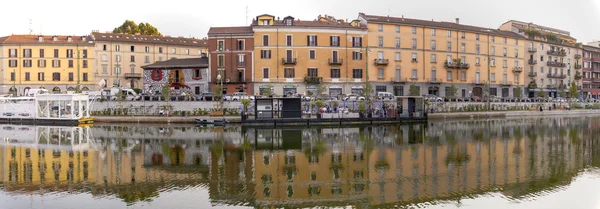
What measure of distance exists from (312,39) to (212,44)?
14454mm

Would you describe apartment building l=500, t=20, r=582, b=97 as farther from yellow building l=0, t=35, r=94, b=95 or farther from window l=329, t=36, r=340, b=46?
yellow building l=0, t=35, r=94, b=95

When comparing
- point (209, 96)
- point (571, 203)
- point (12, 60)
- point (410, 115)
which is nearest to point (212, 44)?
point (209, 96)

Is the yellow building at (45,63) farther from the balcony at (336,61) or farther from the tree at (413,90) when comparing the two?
the tree at (413,90)

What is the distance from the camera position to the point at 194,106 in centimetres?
6044

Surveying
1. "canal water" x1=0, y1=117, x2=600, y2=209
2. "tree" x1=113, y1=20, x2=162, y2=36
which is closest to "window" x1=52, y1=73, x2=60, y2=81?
"tree" x1=113, y1=20, x2=162, y2=36

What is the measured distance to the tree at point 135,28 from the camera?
96.6 meters

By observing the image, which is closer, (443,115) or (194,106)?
(194,106)

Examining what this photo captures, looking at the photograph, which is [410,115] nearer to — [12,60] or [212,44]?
Result: [212,44]

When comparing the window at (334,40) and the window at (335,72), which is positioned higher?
the window at (334,40)

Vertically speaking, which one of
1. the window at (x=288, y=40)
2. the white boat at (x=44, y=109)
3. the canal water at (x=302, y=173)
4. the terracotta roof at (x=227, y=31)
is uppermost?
the terracotta roof at (x=227, y=31)

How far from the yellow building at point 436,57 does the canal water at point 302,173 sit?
37680mm

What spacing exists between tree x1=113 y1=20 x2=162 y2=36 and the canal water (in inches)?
2484

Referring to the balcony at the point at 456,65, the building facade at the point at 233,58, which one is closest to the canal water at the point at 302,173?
the building facade at the point at 233,58

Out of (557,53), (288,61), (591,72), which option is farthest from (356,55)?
(591,72)
